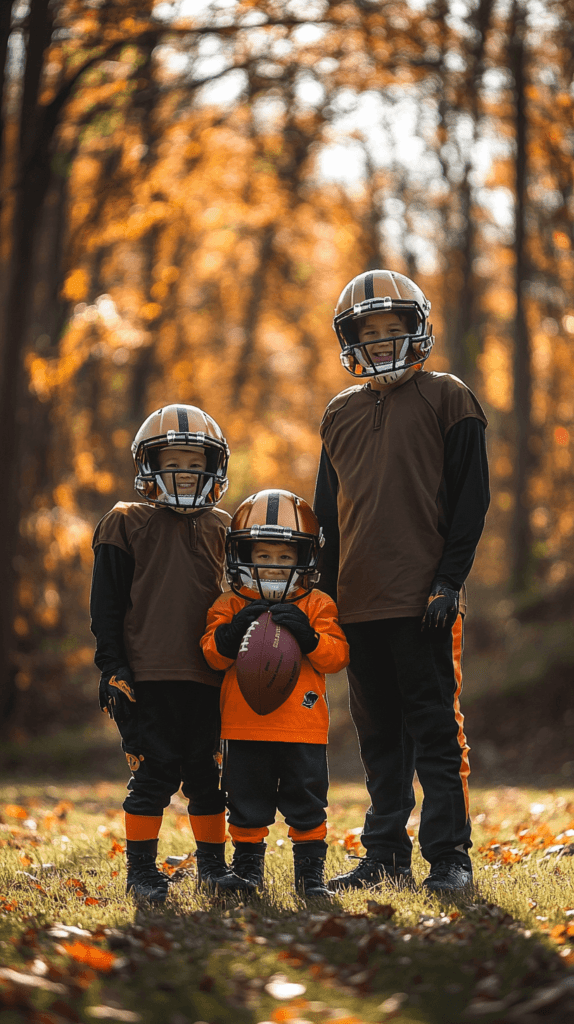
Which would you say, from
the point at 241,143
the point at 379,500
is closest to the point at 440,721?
the point at 379,500

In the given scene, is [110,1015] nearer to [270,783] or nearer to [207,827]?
[270,783]

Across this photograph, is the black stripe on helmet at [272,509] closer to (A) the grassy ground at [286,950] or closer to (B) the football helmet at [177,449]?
(B) the football helmet at [177,449]

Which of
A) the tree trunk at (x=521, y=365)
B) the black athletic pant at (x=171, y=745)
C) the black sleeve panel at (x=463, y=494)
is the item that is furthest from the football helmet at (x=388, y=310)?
the tree trunk at (x=521, y=365)

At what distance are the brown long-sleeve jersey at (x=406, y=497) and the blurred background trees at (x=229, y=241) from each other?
20.1 feet

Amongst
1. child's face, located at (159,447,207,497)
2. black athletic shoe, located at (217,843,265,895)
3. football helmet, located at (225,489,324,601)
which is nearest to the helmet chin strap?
football helmet, located at (225,489,324,601)

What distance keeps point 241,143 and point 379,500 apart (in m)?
14.6

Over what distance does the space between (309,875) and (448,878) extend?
60 cm

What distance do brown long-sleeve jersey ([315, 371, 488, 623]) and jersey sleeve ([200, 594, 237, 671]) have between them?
521 mm

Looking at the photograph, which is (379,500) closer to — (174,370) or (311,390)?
(174,370)

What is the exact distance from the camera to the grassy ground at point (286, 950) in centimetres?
278

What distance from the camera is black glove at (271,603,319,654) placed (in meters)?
4.36

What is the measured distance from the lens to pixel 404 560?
4426mm

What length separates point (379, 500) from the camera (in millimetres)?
4512

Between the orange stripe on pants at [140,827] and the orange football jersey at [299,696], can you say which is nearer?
the orange football jersey at [299,696]
